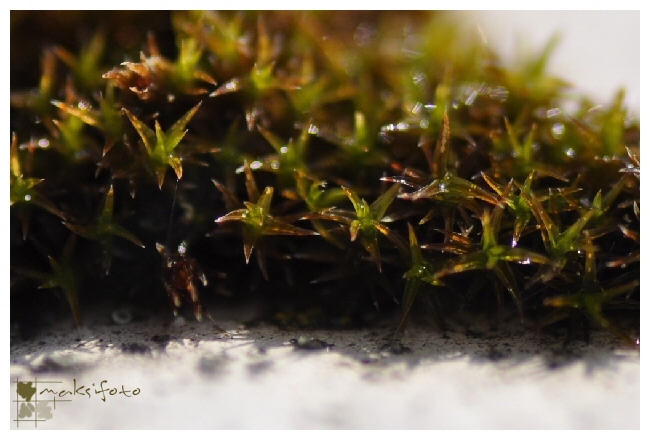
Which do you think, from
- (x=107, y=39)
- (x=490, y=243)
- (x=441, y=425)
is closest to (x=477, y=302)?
(x=490, y=243)

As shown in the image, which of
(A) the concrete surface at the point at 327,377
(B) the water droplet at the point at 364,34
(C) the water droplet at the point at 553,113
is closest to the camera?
(A) the concrete surface at the point at 327,377

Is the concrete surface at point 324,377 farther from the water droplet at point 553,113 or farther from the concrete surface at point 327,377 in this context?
the water droplet at point 553,113

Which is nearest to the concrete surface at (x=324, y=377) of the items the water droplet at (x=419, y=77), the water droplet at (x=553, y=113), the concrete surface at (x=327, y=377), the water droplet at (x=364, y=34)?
the concrete surface at (x=327, y=377)

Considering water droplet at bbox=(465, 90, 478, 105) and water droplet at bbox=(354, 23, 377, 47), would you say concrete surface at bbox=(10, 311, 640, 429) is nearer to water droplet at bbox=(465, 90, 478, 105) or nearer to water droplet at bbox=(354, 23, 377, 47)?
water droplet at bbox=(465, 90, 478, 105)

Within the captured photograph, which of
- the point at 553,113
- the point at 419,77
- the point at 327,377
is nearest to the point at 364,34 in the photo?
the point at 419,77

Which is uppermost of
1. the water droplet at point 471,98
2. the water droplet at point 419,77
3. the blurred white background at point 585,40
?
the blurred white background at point 585,40

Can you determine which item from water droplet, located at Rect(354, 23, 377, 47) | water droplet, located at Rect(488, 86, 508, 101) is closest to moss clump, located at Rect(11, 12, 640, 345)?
water droplet, located at Rect(488, 86, 508, 101)

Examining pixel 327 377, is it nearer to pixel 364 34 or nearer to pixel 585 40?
pixel 364 34

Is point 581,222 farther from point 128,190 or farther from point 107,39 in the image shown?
point 107,39
